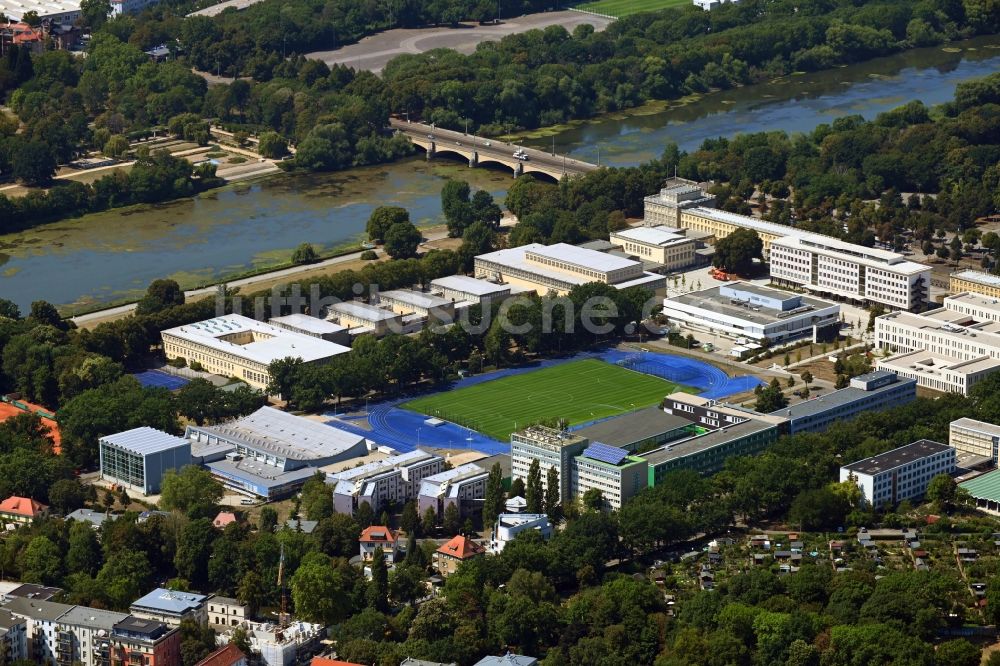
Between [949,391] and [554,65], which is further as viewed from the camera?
[554,65]

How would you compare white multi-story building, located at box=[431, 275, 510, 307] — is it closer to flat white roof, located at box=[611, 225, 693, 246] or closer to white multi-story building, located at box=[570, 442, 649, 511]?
flat white roof, located at box=[611, 225, 693, 246]

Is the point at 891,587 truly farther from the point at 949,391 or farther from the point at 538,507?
the point at 949,391

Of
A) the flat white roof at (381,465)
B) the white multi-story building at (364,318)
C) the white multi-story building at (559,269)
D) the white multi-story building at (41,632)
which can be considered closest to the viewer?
the white multi-story building at (41,632)

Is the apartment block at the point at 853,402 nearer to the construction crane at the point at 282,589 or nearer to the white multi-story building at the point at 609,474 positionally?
the white multi-story building at the point at 609,474

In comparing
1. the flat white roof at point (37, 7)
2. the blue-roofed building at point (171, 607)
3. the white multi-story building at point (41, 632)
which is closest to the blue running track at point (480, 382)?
the blue-roofed building at point (171, 607)

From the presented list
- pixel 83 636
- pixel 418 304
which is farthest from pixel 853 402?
pixel 83 636

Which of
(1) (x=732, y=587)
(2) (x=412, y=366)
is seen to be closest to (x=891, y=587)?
(1) (x=732, y=587)
